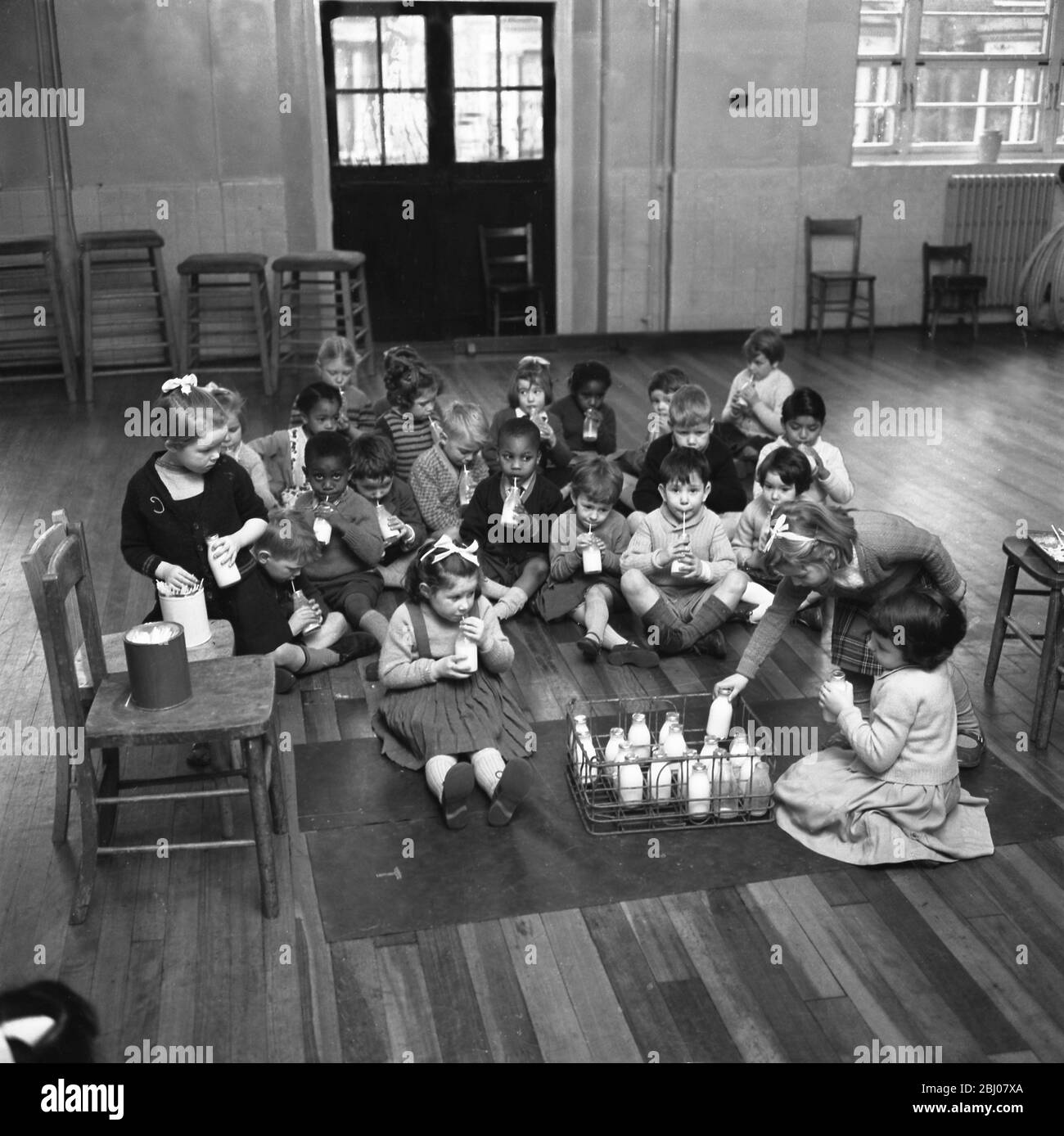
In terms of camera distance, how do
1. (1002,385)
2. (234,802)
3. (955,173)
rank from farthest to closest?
(955,173)
(1002,385)
(234,802)

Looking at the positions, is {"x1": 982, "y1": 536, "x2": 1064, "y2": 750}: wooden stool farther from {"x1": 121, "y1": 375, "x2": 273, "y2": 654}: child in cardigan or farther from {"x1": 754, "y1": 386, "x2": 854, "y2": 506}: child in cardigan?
{"x1": 121, "y1": 375, "x2": 273, "y2": 654}: child in cardigan

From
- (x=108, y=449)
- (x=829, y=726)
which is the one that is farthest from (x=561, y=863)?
(x=108, y=449)

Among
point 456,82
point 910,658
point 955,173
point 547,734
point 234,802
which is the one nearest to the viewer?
point 910,658

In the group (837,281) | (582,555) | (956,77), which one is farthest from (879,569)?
(956,77)

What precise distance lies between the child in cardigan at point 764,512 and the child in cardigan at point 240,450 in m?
1.90

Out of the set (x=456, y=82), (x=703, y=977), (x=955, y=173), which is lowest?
(x=703, y=977)

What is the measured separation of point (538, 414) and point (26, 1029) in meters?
4.72

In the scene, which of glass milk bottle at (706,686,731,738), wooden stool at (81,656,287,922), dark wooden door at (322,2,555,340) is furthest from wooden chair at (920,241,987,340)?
wooden stool at (81,656,287,922)

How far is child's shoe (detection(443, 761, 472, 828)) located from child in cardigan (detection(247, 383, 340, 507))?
203cm

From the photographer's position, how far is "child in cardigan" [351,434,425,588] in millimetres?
5457

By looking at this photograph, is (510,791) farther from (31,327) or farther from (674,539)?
(31,327)

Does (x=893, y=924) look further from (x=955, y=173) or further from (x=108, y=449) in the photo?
(x=955, y=173)

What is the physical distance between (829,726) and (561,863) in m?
1.25

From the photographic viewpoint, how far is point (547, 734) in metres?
4.45
